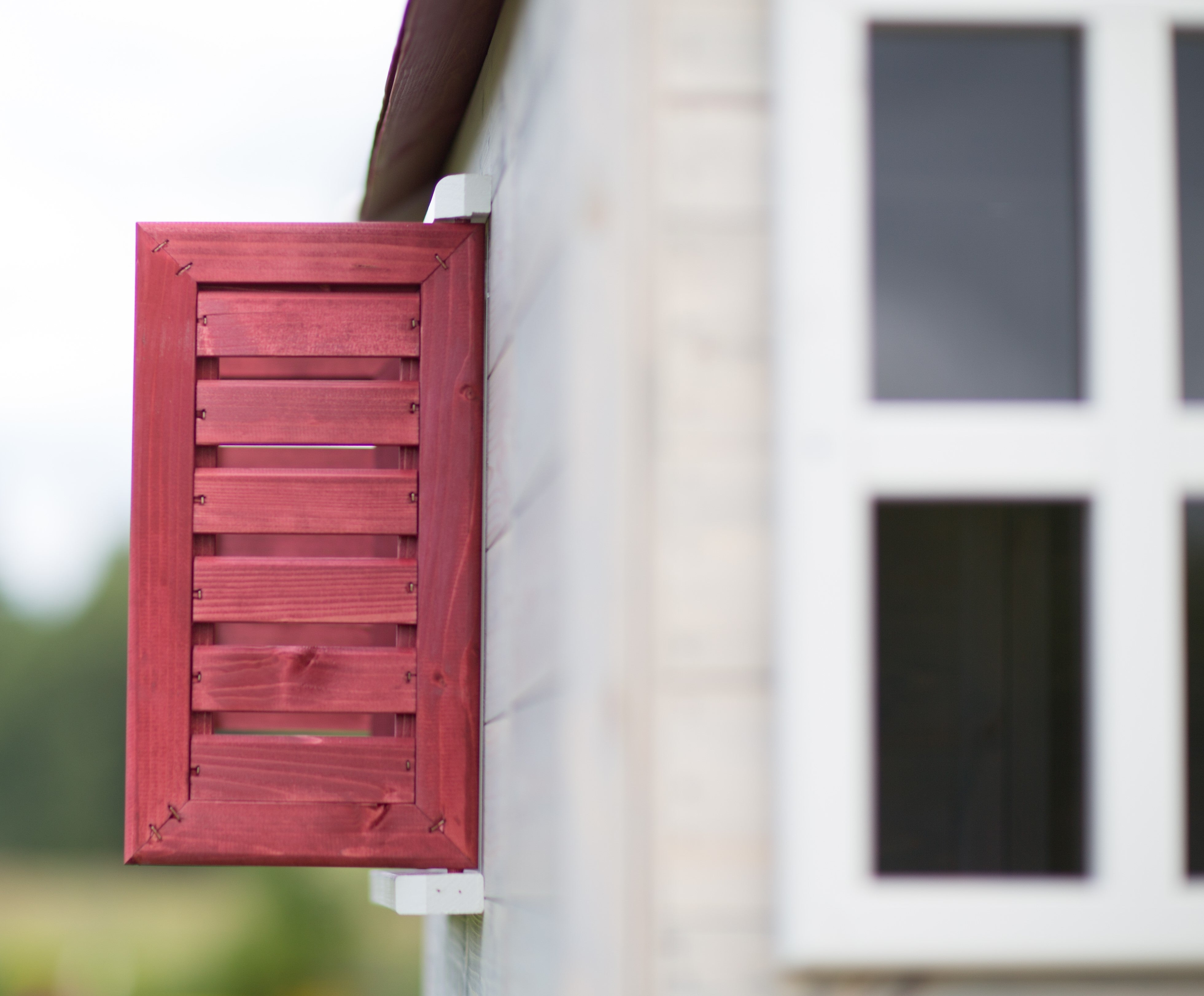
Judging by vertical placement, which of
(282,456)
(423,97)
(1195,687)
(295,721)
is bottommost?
(295,721)

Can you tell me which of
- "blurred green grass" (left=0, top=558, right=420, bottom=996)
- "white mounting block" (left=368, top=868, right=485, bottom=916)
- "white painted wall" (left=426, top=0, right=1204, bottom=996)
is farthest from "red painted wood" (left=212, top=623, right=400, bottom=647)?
"blurred green grass" (left=0, top=558, right=420, bottom=996)

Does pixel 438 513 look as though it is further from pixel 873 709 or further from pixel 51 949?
pixel 51 949

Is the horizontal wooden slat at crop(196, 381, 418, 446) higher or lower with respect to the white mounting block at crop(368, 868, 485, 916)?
higher

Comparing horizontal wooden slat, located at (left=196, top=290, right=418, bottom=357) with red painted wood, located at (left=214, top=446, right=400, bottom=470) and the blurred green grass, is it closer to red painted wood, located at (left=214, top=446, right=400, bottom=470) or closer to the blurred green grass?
red painted wood, located at (left=214, top=446, right=400, bottom=470)

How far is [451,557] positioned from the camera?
2240 millimetres

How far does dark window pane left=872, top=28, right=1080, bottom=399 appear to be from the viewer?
1369 mm

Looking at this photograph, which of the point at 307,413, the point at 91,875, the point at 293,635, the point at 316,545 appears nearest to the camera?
the point at 307,413

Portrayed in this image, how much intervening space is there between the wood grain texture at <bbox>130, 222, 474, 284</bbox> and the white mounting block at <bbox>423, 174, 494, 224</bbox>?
3cm

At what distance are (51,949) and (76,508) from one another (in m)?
11.8

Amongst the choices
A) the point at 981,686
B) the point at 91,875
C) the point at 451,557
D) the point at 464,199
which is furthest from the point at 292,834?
the point at 91,875

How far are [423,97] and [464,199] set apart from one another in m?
0.42

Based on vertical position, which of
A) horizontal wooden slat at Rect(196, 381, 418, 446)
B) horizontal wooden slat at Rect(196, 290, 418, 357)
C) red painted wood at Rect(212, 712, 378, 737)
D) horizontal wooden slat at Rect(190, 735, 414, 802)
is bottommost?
horizontal wooden slat at Rect(190, 735, 414, 802)

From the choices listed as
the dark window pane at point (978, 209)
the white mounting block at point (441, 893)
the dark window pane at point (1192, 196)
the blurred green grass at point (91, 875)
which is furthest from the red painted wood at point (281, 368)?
the blurred green grass at point (91, 875)

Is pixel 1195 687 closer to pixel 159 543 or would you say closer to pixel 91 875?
pixel 159 543
